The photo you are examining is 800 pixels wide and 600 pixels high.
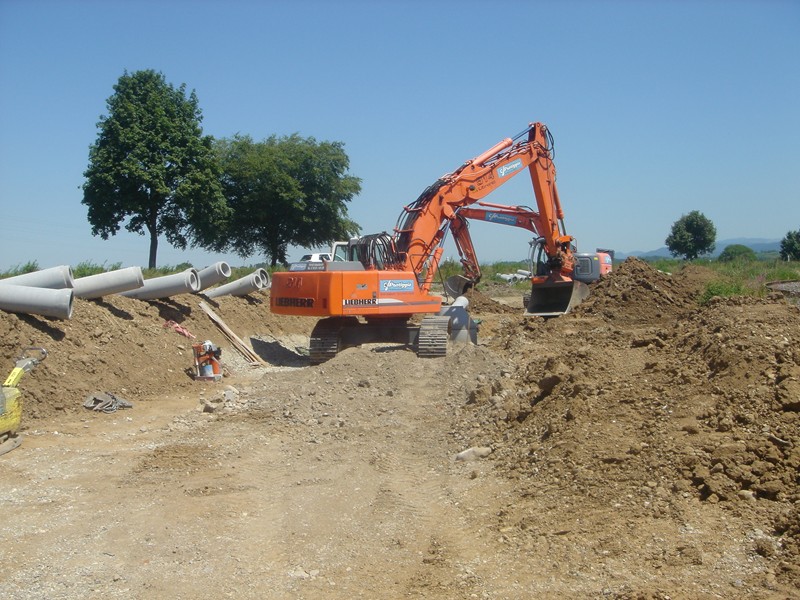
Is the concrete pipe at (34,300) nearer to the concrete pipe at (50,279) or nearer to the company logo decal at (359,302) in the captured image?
the concrete pipe at (50,279)

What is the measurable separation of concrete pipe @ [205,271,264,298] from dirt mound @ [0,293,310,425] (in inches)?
87.2

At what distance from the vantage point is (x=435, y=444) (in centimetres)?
813

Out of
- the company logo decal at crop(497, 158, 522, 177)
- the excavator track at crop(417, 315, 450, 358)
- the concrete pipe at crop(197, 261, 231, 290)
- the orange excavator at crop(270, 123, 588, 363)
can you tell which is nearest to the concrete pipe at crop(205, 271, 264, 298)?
the concrete pipe at crop(197, 261, 231, 290)

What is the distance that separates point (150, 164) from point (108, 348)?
17.8 metres

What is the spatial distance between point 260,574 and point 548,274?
1489 cm

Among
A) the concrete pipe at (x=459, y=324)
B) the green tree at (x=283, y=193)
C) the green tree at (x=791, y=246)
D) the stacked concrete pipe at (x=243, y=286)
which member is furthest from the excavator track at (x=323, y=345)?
the green tree at (x=791, y=246)

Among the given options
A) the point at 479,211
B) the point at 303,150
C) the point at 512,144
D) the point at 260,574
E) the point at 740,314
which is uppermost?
the point at 303,150

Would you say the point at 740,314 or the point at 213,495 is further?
the point at 740,314

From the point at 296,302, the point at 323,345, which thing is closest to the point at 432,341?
the point at 323,345

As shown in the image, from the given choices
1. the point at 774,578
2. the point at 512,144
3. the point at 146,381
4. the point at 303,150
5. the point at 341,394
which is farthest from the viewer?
the point at 303,150

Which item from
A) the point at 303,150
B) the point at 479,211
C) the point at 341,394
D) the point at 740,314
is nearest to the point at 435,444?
the point at 341,394

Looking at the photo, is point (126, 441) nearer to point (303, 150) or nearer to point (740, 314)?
point (740, 314)

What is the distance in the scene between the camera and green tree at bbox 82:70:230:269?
27781mm

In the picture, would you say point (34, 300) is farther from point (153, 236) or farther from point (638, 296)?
point (153, 236)
